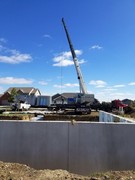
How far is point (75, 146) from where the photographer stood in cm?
658

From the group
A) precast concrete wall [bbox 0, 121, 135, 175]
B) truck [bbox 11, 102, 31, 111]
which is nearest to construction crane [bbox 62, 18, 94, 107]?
truck [bbox 11, 102, 31, 111]

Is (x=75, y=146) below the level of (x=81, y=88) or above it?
below

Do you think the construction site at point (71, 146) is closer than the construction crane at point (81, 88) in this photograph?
Yes

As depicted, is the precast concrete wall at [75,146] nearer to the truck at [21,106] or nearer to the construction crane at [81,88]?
the construction crane at [81,88]

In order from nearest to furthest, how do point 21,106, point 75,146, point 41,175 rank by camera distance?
point 41,175, point 75,146, point 21,106

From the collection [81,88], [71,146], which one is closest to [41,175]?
[71,146]

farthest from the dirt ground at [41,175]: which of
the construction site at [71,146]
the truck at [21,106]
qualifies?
the truck at [21,106]

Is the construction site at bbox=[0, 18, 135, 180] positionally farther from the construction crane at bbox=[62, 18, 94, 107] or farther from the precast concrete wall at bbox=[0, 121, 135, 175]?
the construction crane at bbox=[62, 18, 94, 107]

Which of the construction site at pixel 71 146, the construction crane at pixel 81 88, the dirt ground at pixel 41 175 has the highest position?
the construction crane at pixel 81 88

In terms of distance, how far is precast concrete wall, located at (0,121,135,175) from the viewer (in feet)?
21.5

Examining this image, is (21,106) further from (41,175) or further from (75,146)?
(41,175)

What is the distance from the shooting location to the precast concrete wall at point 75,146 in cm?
655

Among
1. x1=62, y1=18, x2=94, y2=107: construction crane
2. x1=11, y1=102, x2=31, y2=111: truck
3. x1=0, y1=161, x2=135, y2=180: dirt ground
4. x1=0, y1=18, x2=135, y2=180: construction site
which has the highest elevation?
x1=62, y1=18, x2=94, y2=107: construction crane

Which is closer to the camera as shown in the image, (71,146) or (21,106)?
(71,146)
